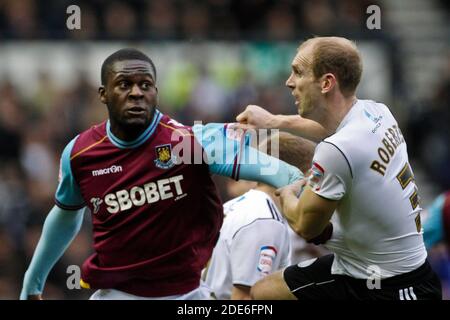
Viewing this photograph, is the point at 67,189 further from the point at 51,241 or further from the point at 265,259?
the point at 265,259

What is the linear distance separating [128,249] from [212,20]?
401 inches

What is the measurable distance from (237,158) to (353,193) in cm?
78

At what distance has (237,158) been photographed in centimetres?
616

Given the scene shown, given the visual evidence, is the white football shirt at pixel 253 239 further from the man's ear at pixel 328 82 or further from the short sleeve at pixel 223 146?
the man's ear at pixel 328 82

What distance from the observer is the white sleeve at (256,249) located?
6.77 m

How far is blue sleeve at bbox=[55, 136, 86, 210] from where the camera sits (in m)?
6.43

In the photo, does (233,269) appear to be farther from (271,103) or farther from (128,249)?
(271,103)

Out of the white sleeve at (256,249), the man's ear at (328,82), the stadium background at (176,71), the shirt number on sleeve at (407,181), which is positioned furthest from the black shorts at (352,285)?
the stadium background at (176,71)

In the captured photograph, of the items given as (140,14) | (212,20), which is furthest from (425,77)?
(140,14)

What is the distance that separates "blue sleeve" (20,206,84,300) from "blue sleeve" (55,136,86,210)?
68mm

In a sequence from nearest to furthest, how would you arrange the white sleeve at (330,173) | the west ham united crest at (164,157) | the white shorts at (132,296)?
the white sleeve at (330,173)
the west ham united crest at (164,157)
the white shorts at (132,296)

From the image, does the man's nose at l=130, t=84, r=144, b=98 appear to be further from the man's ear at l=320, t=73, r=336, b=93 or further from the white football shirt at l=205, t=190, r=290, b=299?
the white football shirt at l=205, t=190, r=290, b=299

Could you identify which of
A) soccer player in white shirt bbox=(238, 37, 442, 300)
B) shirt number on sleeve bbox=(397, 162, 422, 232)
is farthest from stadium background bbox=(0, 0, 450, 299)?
shirt number on sleeve bbox=(397, 162, 422, 232)

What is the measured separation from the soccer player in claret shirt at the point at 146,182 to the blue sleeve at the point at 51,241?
22 centimetres
